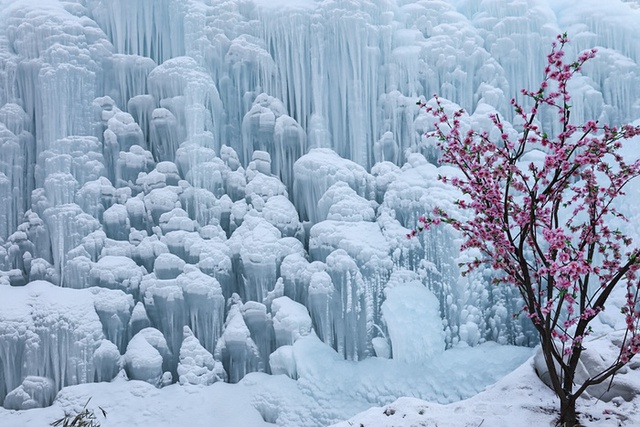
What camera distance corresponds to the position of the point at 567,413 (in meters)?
2.41

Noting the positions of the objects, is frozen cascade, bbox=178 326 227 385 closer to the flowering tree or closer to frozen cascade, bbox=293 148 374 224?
frozen cascade, bbox=293 148 374 224

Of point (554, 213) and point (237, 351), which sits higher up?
point (554, 213)

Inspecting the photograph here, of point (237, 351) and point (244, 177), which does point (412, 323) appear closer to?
point (237, 351)

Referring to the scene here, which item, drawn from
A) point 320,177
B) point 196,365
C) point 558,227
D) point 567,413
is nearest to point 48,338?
point 196,365

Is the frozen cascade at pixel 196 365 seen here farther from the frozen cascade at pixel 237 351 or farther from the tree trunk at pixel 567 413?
the tree trunk at pixel 567 413

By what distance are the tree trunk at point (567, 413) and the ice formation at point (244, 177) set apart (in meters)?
3.47

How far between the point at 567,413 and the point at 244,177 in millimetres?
5194

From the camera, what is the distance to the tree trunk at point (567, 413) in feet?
7.81

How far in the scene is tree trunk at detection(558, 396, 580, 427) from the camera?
2381 millimetres

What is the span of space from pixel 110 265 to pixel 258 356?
220cm

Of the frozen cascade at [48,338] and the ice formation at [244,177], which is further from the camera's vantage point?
the ice formation at [244,177]

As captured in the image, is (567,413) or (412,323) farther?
(412,323)

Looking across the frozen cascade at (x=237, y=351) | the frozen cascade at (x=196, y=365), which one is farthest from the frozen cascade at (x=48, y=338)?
the frozen cascade at (x=237, y=351)

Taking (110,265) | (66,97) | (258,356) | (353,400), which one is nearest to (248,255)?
(258,356)
